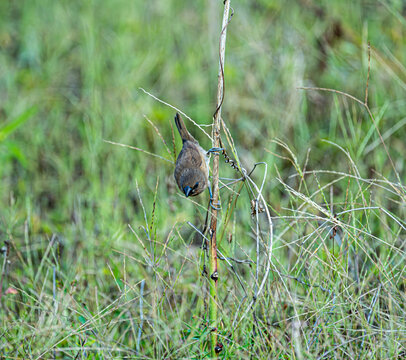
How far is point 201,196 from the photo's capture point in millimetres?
3604

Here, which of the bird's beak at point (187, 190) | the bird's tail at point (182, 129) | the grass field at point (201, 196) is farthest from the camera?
the bird's tail at point (182, 129)

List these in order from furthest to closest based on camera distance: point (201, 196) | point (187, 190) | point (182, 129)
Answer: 1. point (201, 196)
2. point (182, 129)
3. point (187, 190)

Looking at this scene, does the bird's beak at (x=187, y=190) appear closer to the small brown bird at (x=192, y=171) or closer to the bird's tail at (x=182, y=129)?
the small brown bird at (x=192, y=171)

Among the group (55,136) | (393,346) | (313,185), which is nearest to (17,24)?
(55,136)

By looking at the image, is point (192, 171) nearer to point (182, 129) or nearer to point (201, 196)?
point (182, 129)

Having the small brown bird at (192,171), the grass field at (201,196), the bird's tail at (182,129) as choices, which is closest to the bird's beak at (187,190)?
the small brown bird at (192,171)

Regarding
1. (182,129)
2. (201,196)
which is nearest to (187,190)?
(182,129)

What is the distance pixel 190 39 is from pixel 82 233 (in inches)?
109

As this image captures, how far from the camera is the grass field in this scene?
227 centimetres

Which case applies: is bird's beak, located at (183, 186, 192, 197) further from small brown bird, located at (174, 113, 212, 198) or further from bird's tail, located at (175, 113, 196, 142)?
bird's tail, located at (175, 113, 196, 142)

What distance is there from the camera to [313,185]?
143 inches

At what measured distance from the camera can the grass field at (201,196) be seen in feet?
7.45

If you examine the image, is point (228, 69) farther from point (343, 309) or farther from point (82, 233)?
point (343, 309)

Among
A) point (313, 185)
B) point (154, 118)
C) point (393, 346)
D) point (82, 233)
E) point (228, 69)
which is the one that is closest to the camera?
point (393, 346)
